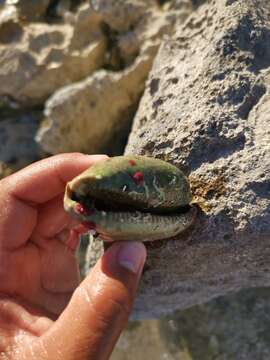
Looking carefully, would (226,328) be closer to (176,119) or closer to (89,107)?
(176,119)

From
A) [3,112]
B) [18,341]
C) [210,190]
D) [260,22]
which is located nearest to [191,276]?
[210,190]

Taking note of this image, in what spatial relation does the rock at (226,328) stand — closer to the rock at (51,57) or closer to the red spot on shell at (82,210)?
the red spot on shell at (82,210)

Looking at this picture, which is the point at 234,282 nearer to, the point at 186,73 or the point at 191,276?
the point at 191,276

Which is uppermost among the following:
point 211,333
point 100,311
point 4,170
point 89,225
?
point 89,225

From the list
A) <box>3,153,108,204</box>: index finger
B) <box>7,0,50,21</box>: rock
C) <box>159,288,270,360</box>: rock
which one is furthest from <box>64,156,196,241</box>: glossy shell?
<box>7,0,50,21</box>: rock

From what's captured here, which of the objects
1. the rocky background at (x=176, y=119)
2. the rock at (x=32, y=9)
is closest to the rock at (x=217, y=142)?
the rocky background at (x=176, y=119)

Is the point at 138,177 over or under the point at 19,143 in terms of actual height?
over

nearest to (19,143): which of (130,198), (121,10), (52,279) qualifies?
(121,10)

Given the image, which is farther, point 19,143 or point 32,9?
point 32,9
